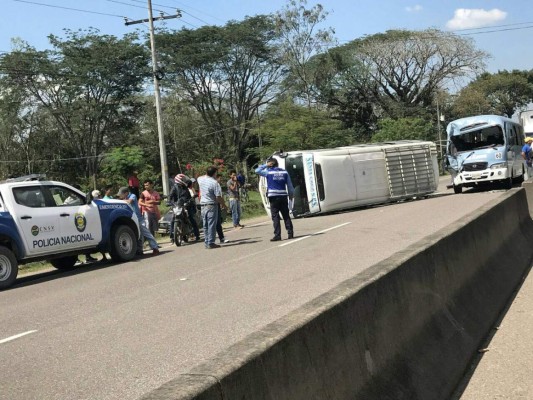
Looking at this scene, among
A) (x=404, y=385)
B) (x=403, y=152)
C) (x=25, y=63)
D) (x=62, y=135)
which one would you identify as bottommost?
(x=404, y=385)

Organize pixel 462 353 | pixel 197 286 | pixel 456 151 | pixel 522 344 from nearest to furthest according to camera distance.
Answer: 1. pixel 462 353
2. pixel 522 344
3. pixel 197 286
4. pixel 456 151

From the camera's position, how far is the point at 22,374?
17.5ft

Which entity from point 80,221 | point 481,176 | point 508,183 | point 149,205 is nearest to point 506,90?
point 508,183

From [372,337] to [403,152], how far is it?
20662mm

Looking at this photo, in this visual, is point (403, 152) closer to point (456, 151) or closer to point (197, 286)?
point (456, 151)

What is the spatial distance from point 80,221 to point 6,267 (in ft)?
6.55

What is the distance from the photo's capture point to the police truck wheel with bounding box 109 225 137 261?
1332 cm

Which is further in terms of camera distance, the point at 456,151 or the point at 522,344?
the point at 456,151

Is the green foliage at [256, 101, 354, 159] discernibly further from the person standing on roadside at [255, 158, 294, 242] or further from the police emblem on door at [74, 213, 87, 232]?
the police emblem on door at [74, 213, 87, 232]

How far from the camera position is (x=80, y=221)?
1255 cm

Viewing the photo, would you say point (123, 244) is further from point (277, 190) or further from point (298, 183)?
point (298, 183)

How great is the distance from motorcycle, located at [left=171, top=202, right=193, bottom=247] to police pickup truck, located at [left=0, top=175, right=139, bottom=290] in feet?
6.29

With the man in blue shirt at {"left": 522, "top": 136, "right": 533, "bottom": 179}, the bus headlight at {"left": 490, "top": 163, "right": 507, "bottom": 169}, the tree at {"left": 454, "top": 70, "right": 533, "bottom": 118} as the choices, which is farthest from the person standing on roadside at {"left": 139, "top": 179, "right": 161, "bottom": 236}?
the tree at {"left": 454, "top": 70, "right": 533, "bottom": 118}

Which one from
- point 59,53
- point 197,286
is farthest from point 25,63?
point 197,286
